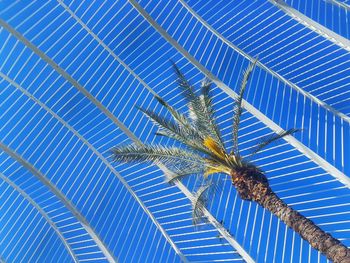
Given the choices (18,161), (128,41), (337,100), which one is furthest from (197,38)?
(18,161)

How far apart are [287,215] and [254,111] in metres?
7.21

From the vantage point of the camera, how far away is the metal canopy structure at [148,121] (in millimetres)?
15352

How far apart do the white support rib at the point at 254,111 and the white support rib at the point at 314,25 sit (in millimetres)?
2918

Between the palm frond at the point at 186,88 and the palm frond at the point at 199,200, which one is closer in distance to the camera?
the palm frond at the point at 199,200

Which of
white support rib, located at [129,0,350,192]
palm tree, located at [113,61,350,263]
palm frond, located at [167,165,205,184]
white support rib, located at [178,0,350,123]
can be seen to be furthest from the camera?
white support rib, located at [178,0,350,123]

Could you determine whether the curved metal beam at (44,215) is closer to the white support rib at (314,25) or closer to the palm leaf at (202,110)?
the palm leaf at (202,110)

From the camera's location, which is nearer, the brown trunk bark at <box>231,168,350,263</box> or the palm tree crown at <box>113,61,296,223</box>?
the brown trunk bark at <box>231,168,350,263</box>

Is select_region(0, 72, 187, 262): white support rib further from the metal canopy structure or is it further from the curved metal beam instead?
the curved metal beam

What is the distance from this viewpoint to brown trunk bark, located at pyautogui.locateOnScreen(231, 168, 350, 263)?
331 inches

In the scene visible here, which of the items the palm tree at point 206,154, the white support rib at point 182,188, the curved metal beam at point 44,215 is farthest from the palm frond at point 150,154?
the curved metal beam at point 44,215

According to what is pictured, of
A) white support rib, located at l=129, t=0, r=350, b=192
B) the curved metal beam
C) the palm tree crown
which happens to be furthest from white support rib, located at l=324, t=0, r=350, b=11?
the curved metal beam

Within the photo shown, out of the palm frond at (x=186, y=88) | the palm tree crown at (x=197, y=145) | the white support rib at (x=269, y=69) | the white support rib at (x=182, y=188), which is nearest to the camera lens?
the palm tree crown at (x=197, y=145)

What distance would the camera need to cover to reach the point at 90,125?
63.3 ft

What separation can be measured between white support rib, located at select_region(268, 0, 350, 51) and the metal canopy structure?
0.12 ft
